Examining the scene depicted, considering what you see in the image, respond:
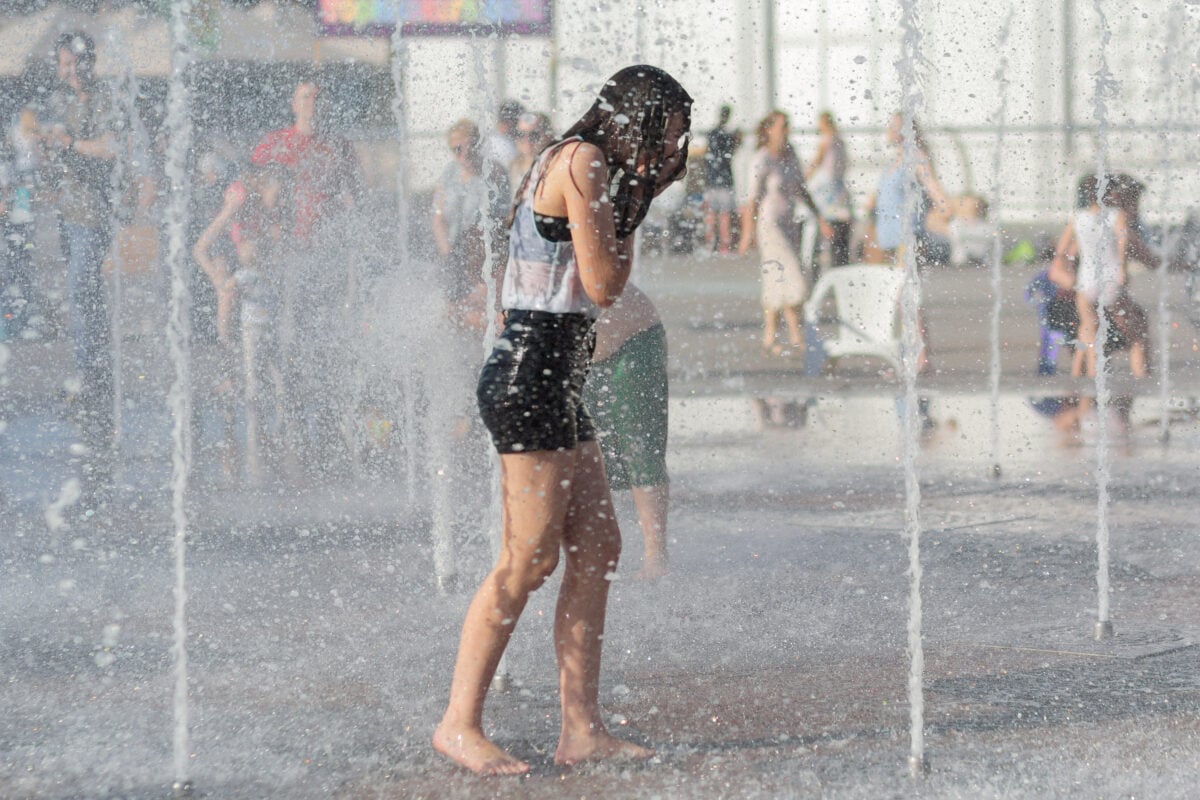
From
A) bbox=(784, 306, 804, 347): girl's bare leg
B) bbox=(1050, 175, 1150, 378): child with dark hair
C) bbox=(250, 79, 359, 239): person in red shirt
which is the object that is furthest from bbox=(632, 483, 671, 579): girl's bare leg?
bbox=(784, 306, 804, 347): girl's bare leg

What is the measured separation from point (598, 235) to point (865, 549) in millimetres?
2485

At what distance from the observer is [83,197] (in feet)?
21.4

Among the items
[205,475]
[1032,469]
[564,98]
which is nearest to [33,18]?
[564,98]

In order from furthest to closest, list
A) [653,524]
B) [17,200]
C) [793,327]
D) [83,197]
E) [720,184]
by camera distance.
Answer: [720,184] < [793,327] < [17,200] < [83,197] < [653,524]

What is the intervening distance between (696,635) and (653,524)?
482 mm

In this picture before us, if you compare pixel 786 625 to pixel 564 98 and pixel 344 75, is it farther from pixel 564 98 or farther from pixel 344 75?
pixel 564 98

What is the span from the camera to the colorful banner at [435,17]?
873cm

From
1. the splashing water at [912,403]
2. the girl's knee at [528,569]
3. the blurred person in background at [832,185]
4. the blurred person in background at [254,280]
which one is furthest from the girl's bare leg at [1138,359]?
the girl's knee at [528,569]

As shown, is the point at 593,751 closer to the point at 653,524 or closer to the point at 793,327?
the point at 653,524

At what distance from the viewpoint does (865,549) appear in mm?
4727

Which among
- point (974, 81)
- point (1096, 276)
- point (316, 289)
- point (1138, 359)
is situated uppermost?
point (974, 81)

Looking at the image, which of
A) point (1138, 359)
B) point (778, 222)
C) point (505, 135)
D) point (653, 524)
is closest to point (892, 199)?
point (778, 222)

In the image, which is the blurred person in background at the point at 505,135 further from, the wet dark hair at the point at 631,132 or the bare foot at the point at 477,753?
the bare foot at the point at 477,753

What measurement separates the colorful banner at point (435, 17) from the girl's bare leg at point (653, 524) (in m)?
4.34
